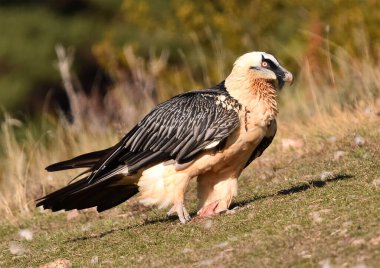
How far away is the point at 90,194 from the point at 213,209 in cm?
130

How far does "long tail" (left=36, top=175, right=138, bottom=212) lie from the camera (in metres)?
9.66

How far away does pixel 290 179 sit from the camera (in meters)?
10.9

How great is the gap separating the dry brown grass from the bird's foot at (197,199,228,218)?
3.22m

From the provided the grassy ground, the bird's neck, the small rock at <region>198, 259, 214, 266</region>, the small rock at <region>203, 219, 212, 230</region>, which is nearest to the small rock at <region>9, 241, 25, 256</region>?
the grassy ground

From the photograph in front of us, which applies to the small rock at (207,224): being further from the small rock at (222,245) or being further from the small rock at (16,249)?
the small rock at (16,249)

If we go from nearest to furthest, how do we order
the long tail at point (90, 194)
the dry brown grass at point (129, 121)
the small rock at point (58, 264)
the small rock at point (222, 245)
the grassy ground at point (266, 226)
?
the grassy ground at point (266, 226) → the small rock at point (222, 245) → the small rock at point (58, 264) → the long tail at point (90, 194) → the dry brown grass at point (129, 121)

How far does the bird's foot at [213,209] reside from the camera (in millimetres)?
9414

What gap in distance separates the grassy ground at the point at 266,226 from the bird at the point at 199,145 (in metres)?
0.35

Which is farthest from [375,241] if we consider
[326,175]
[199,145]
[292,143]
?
[292,143]

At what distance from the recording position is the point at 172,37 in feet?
92.5

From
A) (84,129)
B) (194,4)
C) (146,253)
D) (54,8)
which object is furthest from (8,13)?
(146,253)

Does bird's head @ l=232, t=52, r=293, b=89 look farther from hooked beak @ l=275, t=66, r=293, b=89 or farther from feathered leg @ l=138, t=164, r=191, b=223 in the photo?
feathered leg @ l=138, t=164, r=191, b=223

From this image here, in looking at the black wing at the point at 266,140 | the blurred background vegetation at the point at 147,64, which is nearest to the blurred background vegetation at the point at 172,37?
the blurred background vegetation at the point at 147,64

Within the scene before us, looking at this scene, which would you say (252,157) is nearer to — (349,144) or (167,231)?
(167,231)
